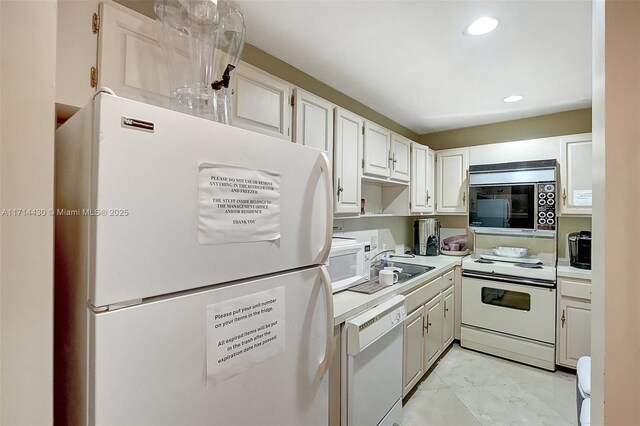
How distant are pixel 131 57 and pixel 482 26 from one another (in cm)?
171

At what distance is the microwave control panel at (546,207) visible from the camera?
2646mm

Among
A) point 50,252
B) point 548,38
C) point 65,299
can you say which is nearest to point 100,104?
point 50,252

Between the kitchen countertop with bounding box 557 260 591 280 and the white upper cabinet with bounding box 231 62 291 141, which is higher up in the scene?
the white upper cabinet with bounding box 231 62 291 141

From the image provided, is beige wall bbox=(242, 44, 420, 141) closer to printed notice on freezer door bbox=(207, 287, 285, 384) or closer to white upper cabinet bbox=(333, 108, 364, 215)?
white upper cabinet bbox=(333, 108, 364, 215)

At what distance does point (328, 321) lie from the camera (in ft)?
3.94

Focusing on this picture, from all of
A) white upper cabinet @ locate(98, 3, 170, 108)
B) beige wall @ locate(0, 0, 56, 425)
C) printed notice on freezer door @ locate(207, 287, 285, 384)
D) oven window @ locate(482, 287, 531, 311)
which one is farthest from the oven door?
beige wall @ locate(0, 0, 56, 425)

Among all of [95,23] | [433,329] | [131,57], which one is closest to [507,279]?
[433,329]

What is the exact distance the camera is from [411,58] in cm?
192

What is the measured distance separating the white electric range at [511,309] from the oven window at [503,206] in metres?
0.41

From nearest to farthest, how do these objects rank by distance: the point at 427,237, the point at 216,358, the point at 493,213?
1. the point at 216,358
2. the point at 493,213
3. the point at 427,237

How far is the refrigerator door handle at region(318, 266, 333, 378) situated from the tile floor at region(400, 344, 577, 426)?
125 centimetres

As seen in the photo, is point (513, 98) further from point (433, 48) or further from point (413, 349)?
point (413, 349)

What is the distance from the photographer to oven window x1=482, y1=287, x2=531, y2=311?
2713 millimetres

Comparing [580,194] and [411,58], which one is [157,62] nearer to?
[411,58]
